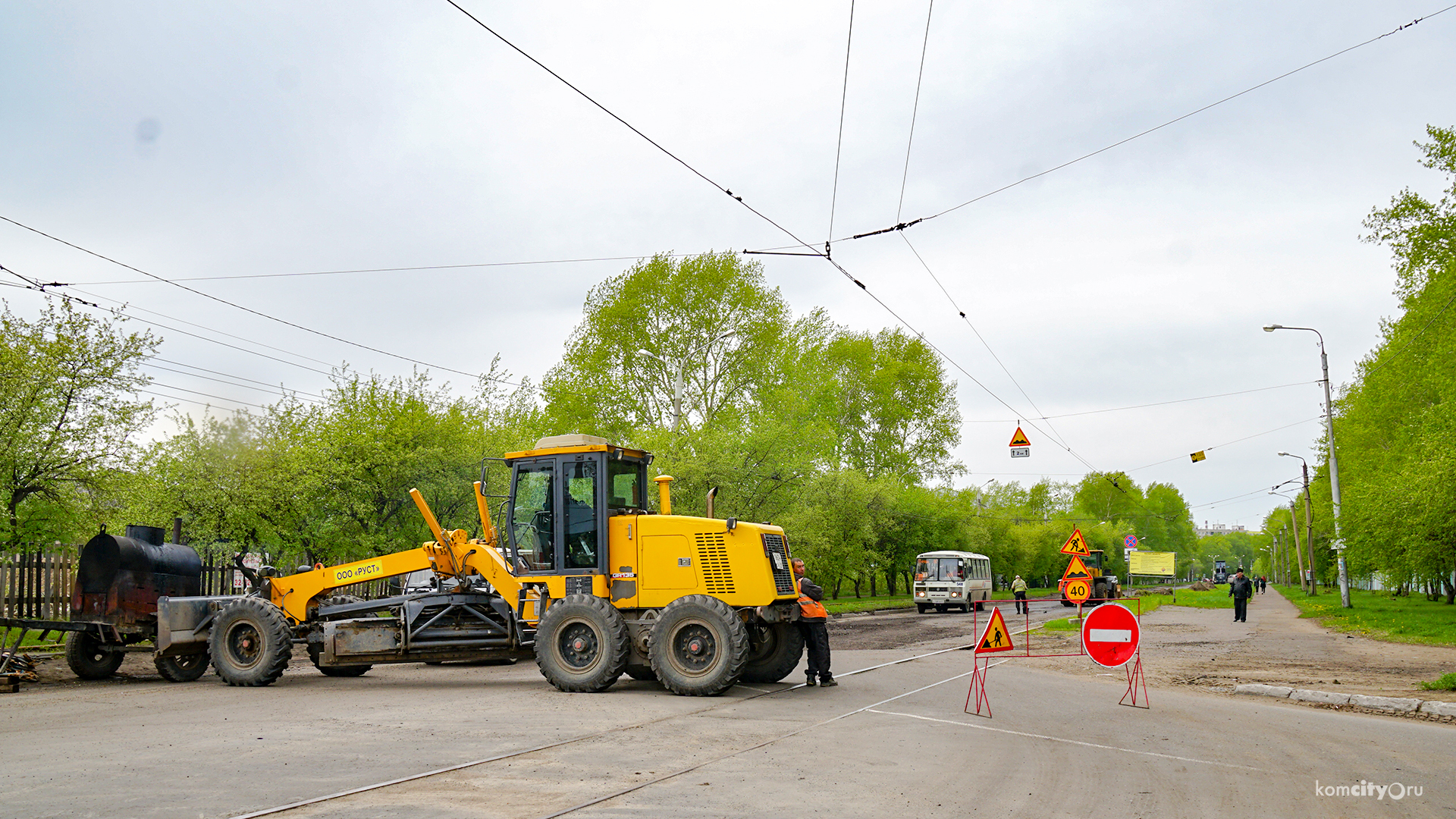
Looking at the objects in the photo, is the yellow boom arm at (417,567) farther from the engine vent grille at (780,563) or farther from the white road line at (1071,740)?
the white road line at (1071,740)

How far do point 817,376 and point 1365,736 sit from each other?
1637 inches

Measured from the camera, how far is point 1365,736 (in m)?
9.64

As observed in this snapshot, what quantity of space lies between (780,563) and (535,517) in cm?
364

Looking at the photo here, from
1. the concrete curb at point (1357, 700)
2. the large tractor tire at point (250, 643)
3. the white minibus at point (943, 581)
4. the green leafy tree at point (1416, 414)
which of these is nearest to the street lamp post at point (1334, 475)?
the green leafy tree at point (1416, 414)

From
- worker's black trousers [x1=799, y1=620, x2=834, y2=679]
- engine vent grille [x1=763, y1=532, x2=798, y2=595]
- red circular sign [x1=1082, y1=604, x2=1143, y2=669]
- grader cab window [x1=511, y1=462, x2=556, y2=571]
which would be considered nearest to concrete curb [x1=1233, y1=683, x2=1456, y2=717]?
red circular sign [x1=1082, y1=604, x2=1143, y2=669]

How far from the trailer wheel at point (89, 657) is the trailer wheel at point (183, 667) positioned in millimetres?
664

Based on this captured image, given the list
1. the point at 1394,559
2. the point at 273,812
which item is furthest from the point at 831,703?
the point at 1394,559

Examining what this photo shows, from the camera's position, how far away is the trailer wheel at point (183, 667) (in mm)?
14500

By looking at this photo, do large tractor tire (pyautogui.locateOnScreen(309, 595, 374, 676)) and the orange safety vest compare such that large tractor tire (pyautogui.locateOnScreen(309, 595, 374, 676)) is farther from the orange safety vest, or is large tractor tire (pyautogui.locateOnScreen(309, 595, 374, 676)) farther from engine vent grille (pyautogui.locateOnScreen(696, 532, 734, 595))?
the orange safety vest

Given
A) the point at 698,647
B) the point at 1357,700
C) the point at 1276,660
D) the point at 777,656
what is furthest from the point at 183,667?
the point at 1276,660

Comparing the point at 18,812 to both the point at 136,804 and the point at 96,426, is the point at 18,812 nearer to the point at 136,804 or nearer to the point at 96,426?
the point at 136,804

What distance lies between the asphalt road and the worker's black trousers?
A: 0.42m

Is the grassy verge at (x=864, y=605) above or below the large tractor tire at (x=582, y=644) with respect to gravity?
below

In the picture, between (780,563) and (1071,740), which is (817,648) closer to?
(780,563)
